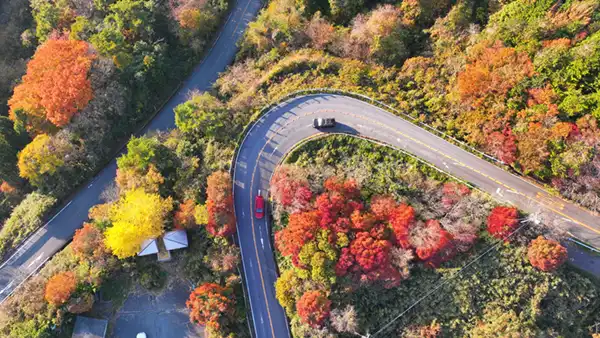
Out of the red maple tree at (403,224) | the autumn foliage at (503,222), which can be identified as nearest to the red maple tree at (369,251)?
the red maple tree at (403,224)

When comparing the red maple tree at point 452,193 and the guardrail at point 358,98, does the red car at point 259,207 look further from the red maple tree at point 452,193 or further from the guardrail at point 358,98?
the red maple tree at point 452,193

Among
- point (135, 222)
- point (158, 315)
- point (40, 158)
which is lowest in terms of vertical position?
point (158, 315)

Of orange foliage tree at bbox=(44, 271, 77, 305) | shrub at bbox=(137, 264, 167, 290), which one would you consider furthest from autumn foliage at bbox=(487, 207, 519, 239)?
orange foliage tree at bbox=(44, 271, 77, 305)

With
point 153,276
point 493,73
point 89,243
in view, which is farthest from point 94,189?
point 493,73

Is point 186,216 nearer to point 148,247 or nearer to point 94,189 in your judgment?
point 148,247

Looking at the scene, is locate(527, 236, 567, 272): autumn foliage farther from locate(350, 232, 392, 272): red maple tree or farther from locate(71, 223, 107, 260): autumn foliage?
locate(71, 223, 107, 260): autumn foliage

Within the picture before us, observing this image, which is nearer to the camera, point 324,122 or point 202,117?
point 324,122
